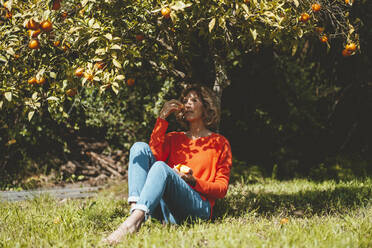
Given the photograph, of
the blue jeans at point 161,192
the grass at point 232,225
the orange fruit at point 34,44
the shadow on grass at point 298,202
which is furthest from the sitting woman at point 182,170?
the orange fruit at point 34,44

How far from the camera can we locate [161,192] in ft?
6.95

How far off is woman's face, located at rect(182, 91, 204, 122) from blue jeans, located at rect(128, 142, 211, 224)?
1.51 ft

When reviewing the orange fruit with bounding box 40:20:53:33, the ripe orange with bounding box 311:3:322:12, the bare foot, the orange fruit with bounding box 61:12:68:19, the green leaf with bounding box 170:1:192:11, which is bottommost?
the bare foot

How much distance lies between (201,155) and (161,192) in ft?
1.73

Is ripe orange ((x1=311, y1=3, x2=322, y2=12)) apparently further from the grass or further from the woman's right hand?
the grass

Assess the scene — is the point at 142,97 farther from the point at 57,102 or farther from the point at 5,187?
the point at 57,102

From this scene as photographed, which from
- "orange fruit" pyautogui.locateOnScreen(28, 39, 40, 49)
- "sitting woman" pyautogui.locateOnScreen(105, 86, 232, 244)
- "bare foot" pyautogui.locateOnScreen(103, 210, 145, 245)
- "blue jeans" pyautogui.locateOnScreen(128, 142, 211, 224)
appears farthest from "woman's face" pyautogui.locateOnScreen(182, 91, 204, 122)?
"orange fruit" pyautogui.locateOnScreen(28, 39, 40, 49)

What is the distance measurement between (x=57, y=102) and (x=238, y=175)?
3143 millimetres

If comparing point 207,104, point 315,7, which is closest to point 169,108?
point 207,104

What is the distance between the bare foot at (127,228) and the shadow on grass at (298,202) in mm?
780

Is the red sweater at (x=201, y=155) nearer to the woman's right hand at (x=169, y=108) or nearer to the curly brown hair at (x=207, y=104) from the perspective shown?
the woman's right hand at (x=169, y=108)

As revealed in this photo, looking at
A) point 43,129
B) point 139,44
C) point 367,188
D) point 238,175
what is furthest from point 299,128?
point 43,129

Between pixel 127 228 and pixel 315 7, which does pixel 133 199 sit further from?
pixel 315 7

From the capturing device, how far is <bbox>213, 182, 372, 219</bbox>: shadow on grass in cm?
278
